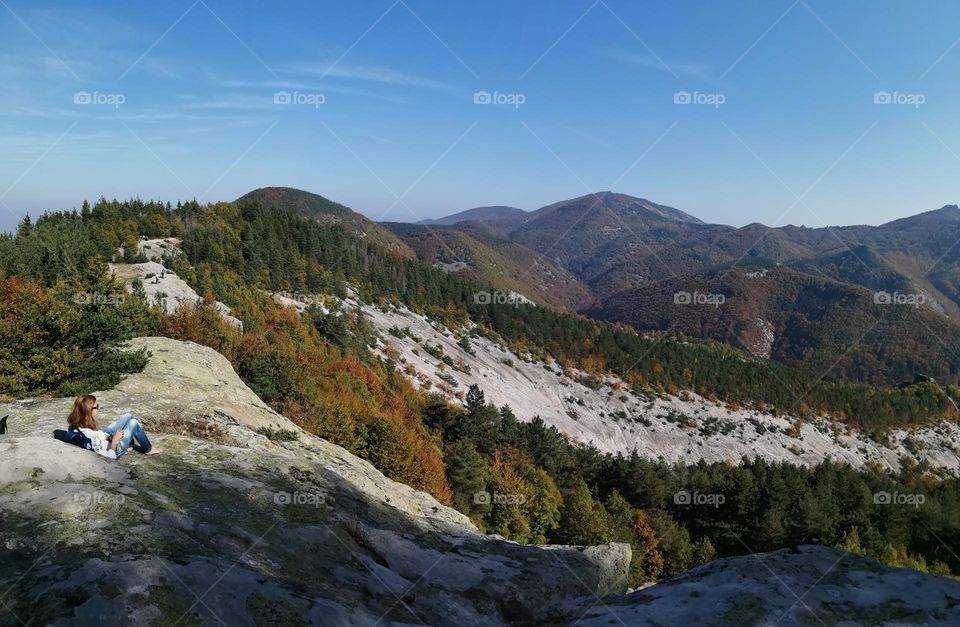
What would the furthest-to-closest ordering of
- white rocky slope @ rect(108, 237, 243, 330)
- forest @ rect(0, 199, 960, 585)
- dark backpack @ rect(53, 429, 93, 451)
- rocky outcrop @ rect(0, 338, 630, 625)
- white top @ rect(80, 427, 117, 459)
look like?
white rocky slope @ rect(108, 237, 243, 330), forest @ rect(0, 199, 960, 585), dark backpack @ rect(53, 429, 93, 451), white top @ rect(80, 427, 117, 459), rocky outcrop @ rect(0, 338, 630, 625)

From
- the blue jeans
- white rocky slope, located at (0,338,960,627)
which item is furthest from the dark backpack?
white rocky slope, located at (0,338,960,627)

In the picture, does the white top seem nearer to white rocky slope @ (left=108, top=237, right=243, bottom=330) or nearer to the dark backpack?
the dark backpack

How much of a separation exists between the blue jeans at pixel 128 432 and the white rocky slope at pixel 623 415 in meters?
53.0

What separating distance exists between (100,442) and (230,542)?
4781mm

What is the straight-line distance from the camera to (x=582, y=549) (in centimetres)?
1645

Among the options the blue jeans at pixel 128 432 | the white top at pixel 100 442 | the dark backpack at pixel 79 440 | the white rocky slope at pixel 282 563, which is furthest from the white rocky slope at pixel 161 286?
the white top at pixel 100 442

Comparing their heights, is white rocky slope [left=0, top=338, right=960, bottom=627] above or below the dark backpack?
below

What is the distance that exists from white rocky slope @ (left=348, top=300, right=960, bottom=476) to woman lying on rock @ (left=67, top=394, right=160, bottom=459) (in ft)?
175

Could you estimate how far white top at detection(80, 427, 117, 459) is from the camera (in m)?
11.8

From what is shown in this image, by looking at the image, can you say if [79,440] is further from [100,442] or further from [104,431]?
[100,442]

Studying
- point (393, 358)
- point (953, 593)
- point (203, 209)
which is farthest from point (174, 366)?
point (203, 209)

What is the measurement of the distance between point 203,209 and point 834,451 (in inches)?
5178

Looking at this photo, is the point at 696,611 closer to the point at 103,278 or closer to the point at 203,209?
the point at 103,278

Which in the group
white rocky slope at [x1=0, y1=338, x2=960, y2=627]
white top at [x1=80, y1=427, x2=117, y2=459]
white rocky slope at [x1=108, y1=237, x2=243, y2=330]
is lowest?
white rocky slope at [x1=0, y1=338, x2=960, y2=627]
